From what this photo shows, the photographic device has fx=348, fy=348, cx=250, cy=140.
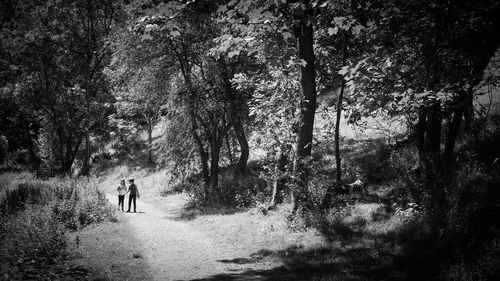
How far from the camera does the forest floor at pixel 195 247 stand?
8836 mm

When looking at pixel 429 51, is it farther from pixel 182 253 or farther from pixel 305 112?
pixel 182 253

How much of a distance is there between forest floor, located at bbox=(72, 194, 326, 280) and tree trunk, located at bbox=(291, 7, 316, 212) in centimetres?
134

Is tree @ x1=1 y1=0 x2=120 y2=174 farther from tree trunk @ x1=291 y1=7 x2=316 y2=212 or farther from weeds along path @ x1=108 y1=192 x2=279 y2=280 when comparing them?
tree trunk @ x1=291 y1=7 x2=316 y2=212

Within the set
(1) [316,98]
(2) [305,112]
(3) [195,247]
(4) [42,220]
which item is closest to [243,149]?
(1) [316,98]

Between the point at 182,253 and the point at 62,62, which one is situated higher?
the point at 62,62

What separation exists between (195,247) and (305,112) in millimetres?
5882

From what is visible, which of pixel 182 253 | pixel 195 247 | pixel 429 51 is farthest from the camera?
pixel 195 247

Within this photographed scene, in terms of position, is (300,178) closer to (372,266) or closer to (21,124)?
(372,266)

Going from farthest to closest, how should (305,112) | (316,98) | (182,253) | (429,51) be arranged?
(316,98) < (305,112) < (182,253) < (429,51)

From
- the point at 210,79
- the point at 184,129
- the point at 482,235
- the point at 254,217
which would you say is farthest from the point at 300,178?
the point at 184,129

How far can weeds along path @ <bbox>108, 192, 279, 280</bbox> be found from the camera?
8.87 m

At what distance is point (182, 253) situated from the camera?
1070 cm

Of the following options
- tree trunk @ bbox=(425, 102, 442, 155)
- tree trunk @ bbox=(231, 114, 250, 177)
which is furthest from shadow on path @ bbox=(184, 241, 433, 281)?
tree trunk @ bbox=(231, 114, 250, 177)

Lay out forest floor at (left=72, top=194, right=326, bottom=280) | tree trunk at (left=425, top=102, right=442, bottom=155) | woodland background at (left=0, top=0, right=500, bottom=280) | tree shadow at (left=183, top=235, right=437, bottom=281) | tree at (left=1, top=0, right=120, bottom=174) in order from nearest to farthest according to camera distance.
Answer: woodland background at (left=0, top=0, right=500, bottom=280), tree shadow at (left=183, top=235, right=437, bottom=281), forest floor at (left=72, top=194, right=326, bottom=280), tree trunk at (left=425, top=102, right=442, bottom=155), tree at (left=1, top=0, right=120, bottom=174)
